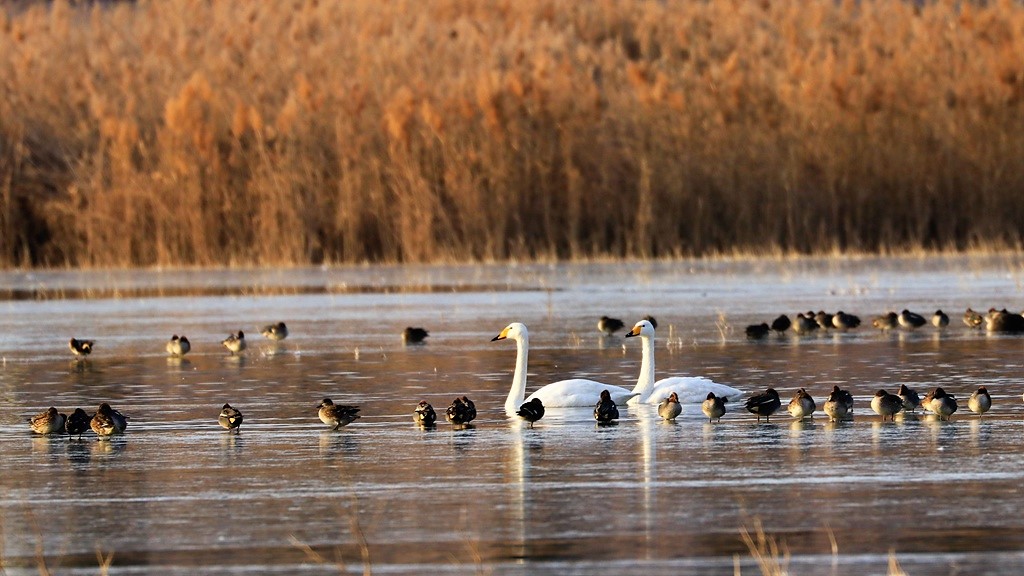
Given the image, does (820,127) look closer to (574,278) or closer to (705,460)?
(574,278)

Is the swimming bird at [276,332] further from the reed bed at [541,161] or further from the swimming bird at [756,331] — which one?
the reed bed at [541,161]

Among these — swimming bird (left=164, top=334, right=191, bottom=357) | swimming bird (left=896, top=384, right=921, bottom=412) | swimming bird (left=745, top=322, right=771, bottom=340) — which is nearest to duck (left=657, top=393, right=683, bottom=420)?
swimming bird (left=896, top=384, right=921, bottom=412)

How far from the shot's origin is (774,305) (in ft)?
67.3

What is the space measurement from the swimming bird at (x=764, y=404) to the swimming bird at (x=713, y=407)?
0.18 metres

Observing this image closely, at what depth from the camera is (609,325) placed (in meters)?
17.6

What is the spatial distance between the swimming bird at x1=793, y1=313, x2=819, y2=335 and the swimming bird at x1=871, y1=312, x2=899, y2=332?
73 centimetres

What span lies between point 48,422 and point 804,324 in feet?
26.6

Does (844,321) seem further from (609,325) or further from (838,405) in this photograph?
(838,405)

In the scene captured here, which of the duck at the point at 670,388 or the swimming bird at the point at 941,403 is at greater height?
the duck at the point at 670,388

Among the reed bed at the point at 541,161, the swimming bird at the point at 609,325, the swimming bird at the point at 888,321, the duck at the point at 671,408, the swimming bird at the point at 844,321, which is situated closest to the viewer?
the duck at the point at 671,408

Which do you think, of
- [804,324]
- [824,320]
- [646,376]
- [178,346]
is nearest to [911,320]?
[824,320]

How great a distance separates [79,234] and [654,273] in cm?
983

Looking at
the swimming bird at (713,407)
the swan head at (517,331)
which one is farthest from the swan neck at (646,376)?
the swimming bird at (713,407)

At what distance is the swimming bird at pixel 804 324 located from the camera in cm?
1702
